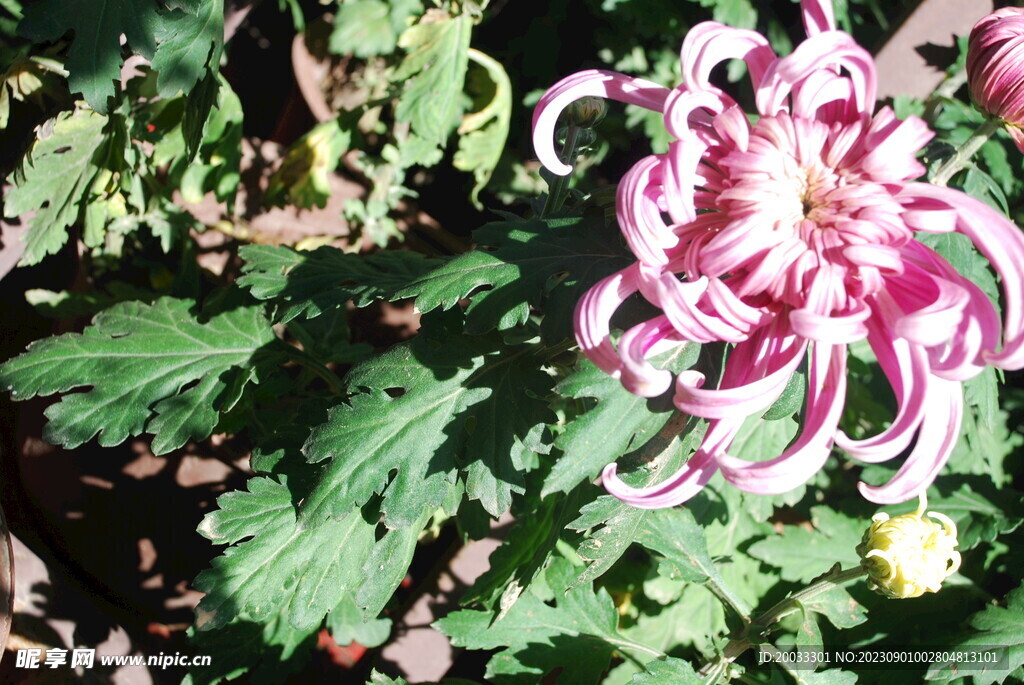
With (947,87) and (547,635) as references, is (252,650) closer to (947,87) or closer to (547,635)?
(547,635)

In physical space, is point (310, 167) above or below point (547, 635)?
above

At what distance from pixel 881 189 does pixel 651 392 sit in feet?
0.70

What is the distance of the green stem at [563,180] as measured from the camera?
2.46 ft

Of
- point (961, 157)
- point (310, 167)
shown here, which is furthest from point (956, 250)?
point (310, 167)

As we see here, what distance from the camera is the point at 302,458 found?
33.3 inches

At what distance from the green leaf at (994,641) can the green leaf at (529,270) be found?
2.05 feet

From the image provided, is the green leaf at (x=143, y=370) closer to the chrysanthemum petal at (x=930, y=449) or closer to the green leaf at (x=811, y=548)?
the chrysanthemum petal at (x=930, y=449)

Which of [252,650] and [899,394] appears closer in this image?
[899,394]

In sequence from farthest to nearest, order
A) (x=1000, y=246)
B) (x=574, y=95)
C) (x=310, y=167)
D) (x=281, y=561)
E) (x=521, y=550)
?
1. (x=310, y=167)
2. (x=521, y=550)
3. (x=281, y=561)
4. (x=574, y=95)
5. (x=1000, y=246)

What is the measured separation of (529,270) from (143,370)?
1.62 feet

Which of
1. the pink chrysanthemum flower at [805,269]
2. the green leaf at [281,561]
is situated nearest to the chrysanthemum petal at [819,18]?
the pink chrysanthemum flower at [805,269]

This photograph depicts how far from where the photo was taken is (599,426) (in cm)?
68

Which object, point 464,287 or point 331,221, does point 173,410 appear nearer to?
point 464,287

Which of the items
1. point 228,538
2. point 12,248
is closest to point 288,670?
point 228,538
